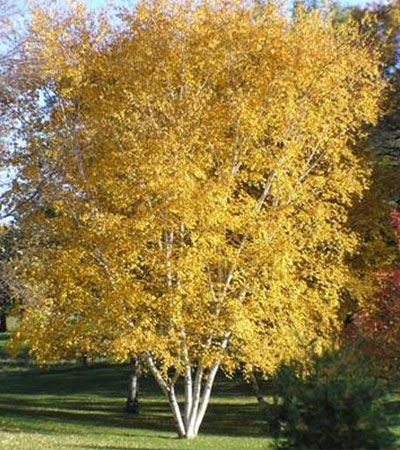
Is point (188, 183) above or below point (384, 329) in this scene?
above

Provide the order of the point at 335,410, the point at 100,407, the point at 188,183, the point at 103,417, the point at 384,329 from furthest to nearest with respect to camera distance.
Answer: the point at 100,407, the point at 103,417, the point at 188,183, the point at 384,329, the point at 335,410

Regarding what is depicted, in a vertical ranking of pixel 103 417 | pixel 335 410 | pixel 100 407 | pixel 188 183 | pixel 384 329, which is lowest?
pixel 335 410

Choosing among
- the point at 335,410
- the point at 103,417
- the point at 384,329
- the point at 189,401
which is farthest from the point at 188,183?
the point at 103,417

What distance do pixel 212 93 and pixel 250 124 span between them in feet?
4.47

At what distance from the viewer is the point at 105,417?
2447cm

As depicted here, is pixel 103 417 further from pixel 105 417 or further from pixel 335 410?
pixel 335 410

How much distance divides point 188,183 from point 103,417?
9976mm

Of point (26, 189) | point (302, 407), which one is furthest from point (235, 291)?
point (302, 407)

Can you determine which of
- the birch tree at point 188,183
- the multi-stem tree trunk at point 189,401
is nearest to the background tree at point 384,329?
the birch tree at point 188,183

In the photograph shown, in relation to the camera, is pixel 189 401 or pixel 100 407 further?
pixel 100 407

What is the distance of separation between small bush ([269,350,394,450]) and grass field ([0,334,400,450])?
2.63 ft

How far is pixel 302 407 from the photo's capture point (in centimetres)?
995

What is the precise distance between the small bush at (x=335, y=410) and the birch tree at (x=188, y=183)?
7.27 meters

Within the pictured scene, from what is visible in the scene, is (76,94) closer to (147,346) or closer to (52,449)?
(147,346)
